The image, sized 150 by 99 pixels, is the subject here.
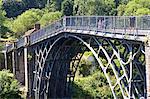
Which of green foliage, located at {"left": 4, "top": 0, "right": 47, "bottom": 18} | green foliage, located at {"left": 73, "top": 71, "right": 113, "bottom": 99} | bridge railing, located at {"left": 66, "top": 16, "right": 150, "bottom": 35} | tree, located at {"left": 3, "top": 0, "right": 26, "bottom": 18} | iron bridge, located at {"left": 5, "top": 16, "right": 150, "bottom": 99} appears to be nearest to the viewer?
iron bridge, located at {"left": 5, "top": 16, "right": 150, "bottom": 99}

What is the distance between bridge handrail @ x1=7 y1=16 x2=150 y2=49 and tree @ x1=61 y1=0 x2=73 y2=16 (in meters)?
54.0

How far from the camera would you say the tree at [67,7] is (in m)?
99.4

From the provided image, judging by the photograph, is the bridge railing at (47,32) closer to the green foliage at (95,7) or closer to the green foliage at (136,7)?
the green foliage at (136,7)

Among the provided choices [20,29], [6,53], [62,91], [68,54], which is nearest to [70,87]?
[62,91]

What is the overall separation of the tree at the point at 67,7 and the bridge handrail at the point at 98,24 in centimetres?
5399

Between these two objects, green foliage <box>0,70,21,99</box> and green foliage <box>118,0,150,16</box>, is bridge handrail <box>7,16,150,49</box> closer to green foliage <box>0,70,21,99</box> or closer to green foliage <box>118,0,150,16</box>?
green foliage <box>0,70,21,99</box>

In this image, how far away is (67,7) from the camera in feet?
330

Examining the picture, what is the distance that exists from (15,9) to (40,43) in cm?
6553

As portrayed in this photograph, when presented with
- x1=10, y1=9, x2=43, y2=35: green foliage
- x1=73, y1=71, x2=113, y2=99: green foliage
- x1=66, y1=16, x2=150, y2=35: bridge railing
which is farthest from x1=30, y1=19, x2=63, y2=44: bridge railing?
x1=10, y1=9, x2=43, y2=35: green foliage

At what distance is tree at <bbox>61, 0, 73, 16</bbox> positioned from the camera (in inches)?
3912

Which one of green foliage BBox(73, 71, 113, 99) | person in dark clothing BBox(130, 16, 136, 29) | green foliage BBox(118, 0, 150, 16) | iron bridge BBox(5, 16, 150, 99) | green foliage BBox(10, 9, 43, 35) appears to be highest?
green foliage BBox(118, 0, 150, 16)

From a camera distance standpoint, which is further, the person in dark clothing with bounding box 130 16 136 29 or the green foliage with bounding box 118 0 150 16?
the green foliage with bounding box 118 0 150 16

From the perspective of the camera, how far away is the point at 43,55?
42906 millimetres

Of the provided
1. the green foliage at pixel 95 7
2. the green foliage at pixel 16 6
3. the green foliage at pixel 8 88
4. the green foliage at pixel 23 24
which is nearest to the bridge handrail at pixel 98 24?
the green foliage at pixel 8 88
